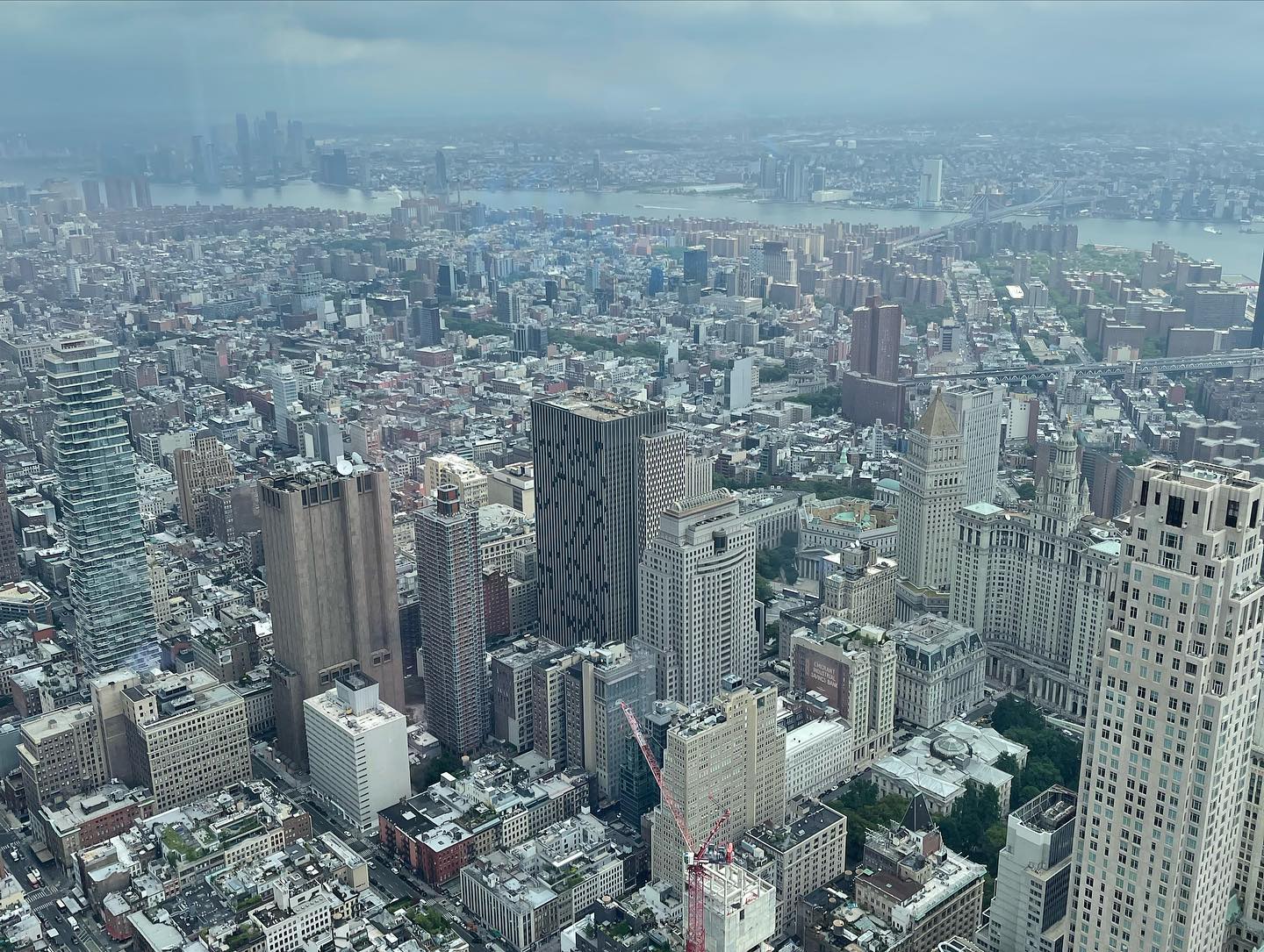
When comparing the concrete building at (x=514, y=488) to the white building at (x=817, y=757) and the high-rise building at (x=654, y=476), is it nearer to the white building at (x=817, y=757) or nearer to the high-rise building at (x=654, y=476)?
the high-rise building at (x=654, y=476)

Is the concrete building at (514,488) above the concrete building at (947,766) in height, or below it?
above

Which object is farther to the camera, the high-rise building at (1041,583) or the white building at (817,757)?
the high-rise building at (1041,583)

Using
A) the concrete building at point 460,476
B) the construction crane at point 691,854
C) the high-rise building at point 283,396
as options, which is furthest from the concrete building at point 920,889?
the high-rise building at point 283,396

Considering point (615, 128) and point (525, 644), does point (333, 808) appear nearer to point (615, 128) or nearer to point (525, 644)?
point (525, 644)

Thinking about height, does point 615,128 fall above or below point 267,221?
above

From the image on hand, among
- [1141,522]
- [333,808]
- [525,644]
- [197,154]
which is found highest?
[197,154]

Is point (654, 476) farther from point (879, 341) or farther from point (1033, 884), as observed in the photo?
point (879, 341)

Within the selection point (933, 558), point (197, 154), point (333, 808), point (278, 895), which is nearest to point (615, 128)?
point (197, 154)

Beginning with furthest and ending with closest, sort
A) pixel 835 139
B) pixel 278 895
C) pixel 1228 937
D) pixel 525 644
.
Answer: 1. pixel 835 139
2. pixel 525 644
3. pixel 278 895
4. pixel 1228 937
